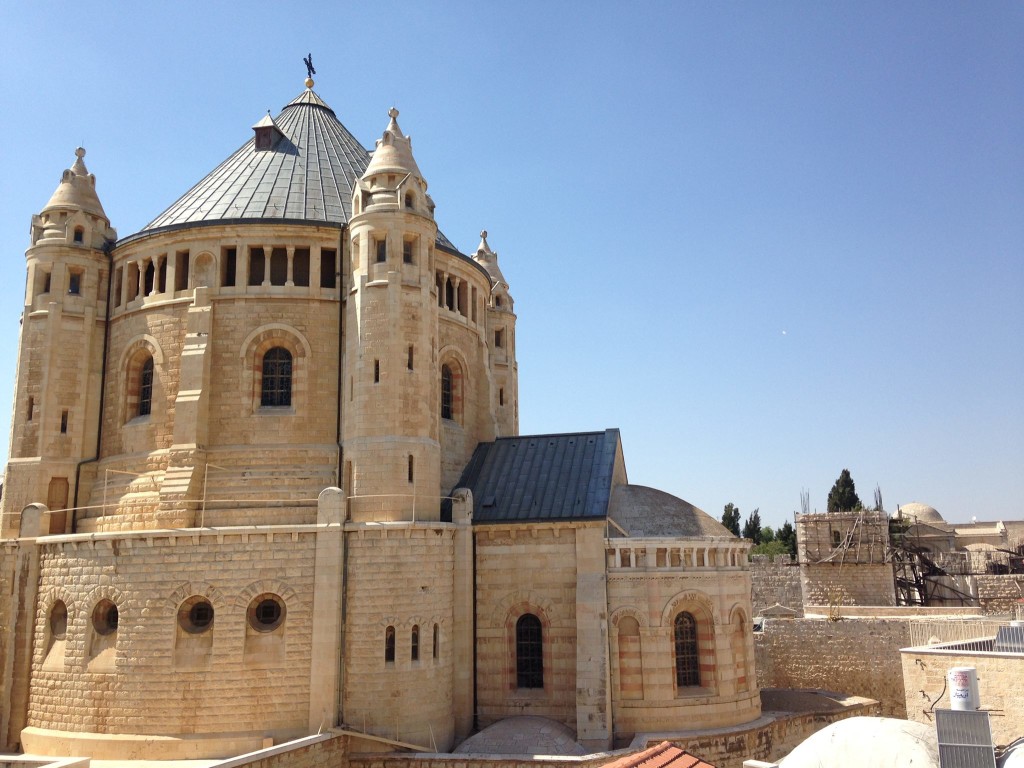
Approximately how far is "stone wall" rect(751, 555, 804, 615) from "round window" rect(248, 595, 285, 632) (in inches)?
1279

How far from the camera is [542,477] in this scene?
97.2 ft

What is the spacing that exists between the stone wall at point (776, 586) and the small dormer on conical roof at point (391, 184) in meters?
32.5

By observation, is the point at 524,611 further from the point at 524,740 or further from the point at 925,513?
the point at 925,513

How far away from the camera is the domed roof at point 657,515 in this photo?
28312mm

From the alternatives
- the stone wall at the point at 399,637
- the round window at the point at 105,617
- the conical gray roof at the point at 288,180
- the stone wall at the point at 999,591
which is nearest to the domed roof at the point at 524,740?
the stone wall at the point at 399,637

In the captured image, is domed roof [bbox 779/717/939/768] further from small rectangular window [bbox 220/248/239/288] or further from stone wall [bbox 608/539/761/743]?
A: small rectangular window [bbox 220/248/239/288]

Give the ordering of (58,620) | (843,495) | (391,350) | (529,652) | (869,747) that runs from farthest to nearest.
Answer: (843,495), (529,652), (391,350), (58,620), (869,747)

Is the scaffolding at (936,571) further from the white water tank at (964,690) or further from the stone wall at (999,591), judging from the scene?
the white water tank at (964,690)

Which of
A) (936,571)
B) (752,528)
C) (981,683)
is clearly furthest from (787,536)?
(981,683)

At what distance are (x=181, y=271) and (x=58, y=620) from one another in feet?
38.5

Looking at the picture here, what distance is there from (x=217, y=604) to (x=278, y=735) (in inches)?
156

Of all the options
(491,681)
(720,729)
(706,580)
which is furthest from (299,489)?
(720,729)

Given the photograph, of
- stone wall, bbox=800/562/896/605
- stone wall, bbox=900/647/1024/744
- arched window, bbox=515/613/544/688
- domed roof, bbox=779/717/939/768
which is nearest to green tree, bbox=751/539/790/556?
stone wall, bbox=800/562/896/605

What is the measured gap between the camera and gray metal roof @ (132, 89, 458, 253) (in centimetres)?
2969
